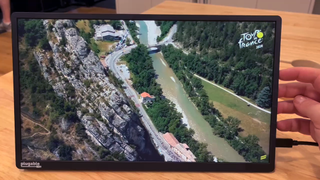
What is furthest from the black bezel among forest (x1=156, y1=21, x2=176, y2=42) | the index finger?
the index finger

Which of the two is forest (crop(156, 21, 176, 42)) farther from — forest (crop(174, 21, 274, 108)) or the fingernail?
the fingernail

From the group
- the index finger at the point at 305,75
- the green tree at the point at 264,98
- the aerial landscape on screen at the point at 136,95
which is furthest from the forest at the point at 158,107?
the index finger at the point at 305,75

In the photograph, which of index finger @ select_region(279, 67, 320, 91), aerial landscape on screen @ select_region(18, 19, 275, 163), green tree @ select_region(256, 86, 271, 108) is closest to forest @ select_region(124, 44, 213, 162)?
aerial landscape on screen @ select_region(18, 19, 275, 163)

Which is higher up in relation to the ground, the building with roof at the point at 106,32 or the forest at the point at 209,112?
the building with roof at the point at 106,32

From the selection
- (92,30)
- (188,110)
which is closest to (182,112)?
(188,110)

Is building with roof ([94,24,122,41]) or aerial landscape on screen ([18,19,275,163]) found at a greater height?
building with roof ([94,24,122,41])

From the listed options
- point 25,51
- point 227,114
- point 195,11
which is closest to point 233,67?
point 227,114

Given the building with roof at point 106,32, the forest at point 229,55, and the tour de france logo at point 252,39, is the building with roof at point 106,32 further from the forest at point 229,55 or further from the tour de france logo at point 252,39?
the tour de france logo at point 252,39

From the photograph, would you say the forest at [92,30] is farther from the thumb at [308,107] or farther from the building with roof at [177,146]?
the thumb at [308,107]
